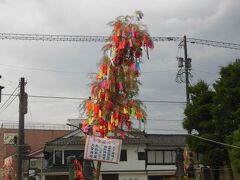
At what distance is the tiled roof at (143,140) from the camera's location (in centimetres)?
4391

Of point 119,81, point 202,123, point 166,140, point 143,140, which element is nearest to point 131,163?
point 143,140

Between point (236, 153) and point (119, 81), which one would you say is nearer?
point (119, 81)

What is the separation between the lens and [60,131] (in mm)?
67438

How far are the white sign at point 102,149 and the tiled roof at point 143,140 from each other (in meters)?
30.1

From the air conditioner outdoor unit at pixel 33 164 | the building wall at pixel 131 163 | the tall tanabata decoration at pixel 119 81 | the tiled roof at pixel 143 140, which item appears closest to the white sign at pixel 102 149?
the tall tanabata decoration at pixel 119 81

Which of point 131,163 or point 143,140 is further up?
point 143,140

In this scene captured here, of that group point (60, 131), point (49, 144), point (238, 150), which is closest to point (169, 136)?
point (49, 144)

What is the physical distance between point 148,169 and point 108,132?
32.1 meters

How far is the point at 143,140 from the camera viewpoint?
44.8m

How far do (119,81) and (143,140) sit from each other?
32.3 m

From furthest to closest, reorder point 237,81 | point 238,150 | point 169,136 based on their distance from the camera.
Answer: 1. point 169,136
2. point 237,81
3. point 238,150

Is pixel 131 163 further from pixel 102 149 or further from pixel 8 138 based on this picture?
pixel 102 149

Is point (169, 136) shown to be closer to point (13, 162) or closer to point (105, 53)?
point (13, 162)

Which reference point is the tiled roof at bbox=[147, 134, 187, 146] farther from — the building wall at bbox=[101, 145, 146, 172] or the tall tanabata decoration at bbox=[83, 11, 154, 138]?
the tall tanabata decoration at bbox=[83, 11, 154, 138]
